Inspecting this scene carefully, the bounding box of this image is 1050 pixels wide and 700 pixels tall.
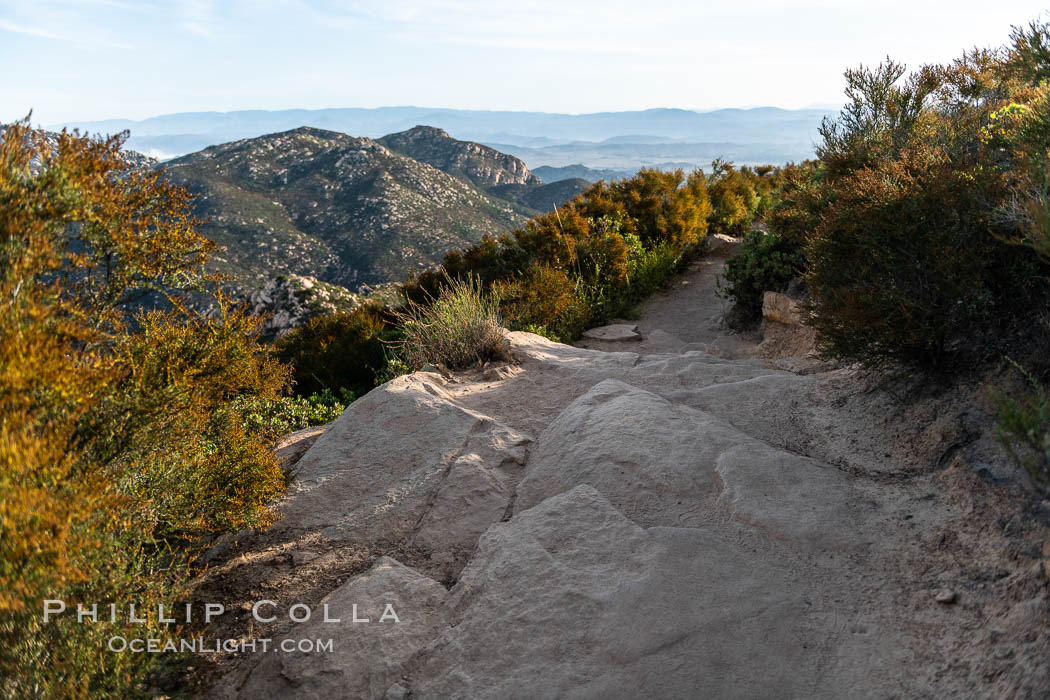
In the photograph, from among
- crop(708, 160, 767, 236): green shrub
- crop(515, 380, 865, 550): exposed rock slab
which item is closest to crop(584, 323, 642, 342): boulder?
crop(515, 380, 865, 550): exposed rock slab

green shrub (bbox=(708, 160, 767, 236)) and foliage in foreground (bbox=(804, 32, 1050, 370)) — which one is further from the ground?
green shrub (bbox=(708, 160, 767, 236))

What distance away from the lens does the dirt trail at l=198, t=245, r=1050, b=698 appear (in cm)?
253

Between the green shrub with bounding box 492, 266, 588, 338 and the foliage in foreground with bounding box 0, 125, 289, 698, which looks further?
the green shrub with bounding box 492, 266, 588, 338

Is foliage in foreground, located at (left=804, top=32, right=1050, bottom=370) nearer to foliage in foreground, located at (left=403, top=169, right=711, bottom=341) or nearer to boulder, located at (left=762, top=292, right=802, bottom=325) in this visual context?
boulder, located at (left=762, top=292, right=802, bottom=325)

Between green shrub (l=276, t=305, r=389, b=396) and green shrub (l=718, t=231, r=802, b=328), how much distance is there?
5.64 metres

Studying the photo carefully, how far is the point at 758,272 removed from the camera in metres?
9.64

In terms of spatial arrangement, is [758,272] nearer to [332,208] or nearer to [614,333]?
[614,333]

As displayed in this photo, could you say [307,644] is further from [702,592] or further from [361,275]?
[361,275]

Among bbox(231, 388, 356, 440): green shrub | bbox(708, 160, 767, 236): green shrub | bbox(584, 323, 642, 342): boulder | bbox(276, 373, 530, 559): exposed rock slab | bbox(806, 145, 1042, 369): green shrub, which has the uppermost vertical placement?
bbox(708, 160, 767, 236): green shrub

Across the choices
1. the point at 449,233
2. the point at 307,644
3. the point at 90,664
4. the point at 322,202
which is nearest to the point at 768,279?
the point at 307,644

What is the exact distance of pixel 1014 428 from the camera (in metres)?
2.46

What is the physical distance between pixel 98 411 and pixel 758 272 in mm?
8945

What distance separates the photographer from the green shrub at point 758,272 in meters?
9.47

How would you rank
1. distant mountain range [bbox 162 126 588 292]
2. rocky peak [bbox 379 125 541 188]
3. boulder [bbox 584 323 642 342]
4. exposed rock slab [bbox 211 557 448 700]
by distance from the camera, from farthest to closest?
1. rocky peak [bbox 379 125 541 188]
2. distant mountain range [bbox 162 126 588 292]
3. boulder [bbox 584 323 642 342]
4. exposed rock slab [bbox 211 557 448 700]
